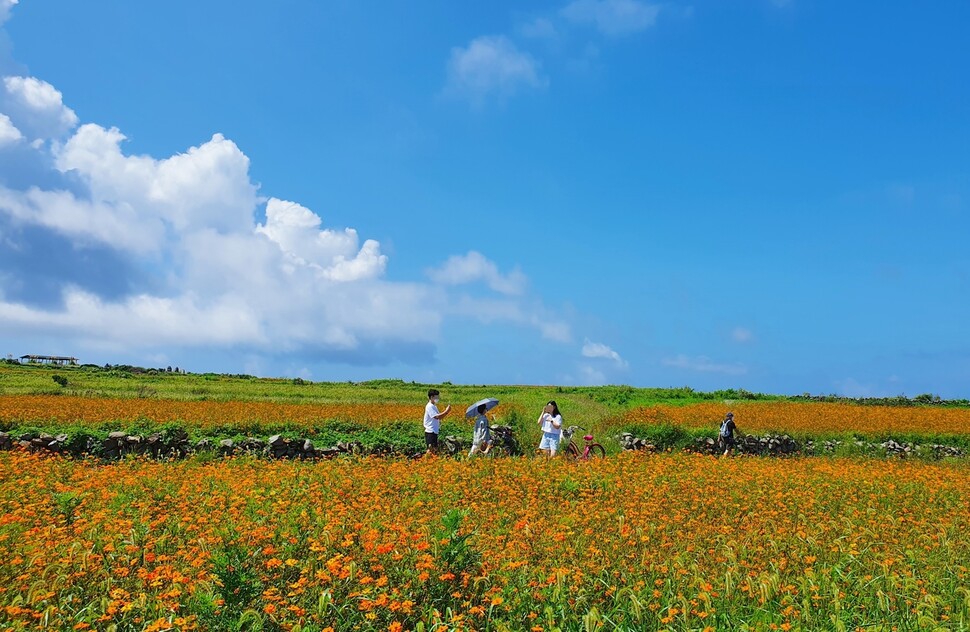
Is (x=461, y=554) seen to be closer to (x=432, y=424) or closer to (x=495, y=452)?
(x=432, y=424)

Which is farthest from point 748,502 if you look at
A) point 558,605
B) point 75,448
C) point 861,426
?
point 861,426

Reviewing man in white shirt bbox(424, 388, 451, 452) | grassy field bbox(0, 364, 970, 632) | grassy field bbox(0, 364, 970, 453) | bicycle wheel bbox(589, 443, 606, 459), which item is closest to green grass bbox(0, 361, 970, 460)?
grassy field bbox(0, 364, 970, 453)

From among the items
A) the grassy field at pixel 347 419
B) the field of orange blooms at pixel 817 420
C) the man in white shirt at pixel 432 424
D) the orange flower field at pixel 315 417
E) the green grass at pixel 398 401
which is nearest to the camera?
the man in white shirt at pixel 432 424

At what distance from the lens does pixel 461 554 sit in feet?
19.7

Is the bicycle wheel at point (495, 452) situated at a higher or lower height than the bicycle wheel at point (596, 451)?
lower

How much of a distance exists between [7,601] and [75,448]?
15.3m

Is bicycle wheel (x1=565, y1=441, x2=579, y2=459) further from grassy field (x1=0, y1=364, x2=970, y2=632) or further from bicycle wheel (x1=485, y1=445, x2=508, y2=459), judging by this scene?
grassy field (x1=0, y1=364, x2=970, y2=632)

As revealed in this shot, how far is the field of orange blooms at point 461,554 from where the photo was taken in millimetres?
5457

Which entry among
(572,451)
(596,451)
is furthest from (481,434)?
(596,451)

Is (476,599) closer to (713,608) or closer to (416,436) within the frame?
(713,608)

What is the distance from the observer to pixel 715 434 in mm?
24812

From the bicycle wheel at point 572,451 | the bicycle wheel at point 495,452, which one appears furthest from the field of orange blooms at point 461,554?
the bicycle wheel at point 572,451

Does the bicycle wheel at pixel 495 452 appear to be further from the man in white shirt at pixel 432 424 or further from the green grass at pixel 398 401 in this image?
the green grass at pixel 398 401

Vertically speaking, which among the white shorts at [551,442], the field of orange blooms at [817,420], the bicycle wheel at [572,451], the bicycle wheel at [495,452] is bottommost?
the bicycle wheel at [495,452]
